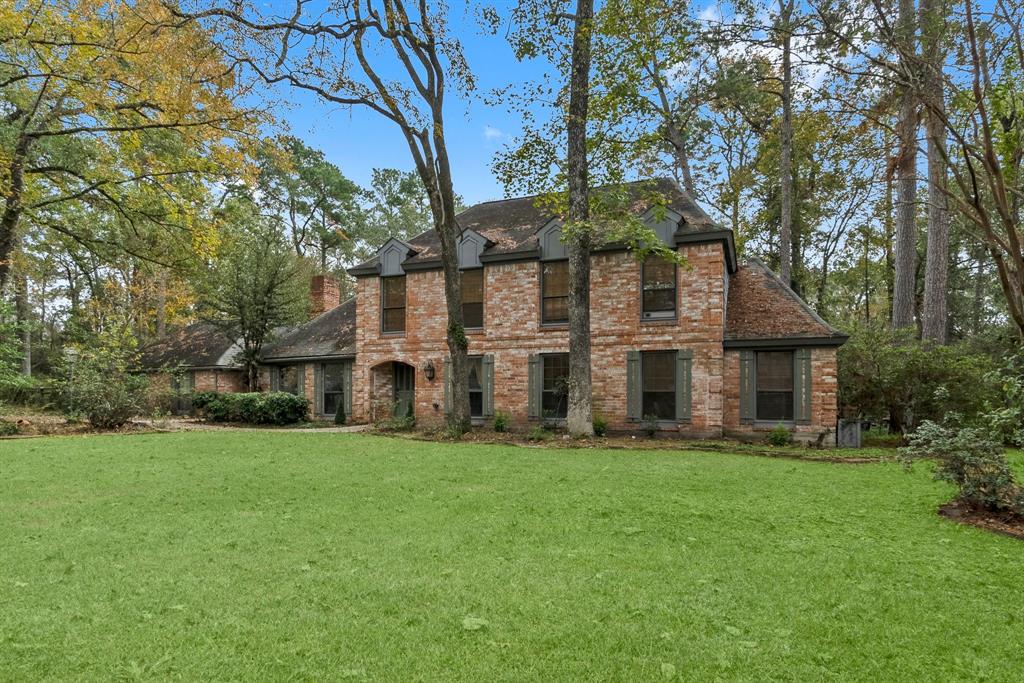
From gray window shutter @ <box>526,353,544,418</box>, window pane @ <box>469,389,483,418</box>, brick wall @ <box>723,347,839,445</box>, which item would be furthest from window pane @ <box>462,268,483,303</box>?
brick wall @ <box>723,347,839,445</box>

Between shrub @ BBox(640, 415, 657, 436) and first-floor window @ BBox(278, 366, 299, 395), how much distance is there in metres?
12.5

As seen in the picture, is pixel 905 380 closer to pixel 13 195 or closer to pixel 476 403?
pixel 476 403

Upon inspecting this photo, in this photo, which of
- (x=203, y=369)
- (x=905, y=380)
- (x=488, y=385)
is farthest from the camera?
(x=203, y=369)

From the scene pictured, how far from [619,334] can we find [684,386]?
2.10m

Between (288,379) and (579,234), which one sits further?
(288,379)

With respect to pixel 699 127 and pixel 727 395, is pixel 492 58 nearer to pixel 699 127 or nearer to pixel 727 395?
pixel 727 395

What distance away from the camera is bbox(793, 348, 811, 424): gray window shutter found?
42.3ft

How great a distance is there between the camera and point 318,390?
18.7m

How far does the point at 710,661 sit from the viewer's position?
9.37 feet

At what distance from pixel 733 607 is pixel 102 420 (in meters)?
16.8

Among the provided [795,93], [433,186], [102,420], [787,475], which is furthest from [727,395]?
[102,420]

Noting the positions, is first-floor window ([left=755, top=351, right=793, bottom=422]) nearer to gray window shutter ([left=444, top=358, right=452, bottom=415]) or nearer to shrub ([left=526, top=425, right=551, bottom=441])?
shrub ([left=526, top=425, right=551, bottom=441])

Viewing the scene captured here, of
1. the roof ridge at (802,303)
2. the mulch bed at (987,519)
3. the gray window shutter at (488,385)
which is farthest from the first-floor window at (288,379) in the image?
the mulch bed at (987,519)

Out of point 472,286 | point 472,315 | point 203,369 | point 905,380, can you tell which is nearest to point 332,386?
point 472,315
